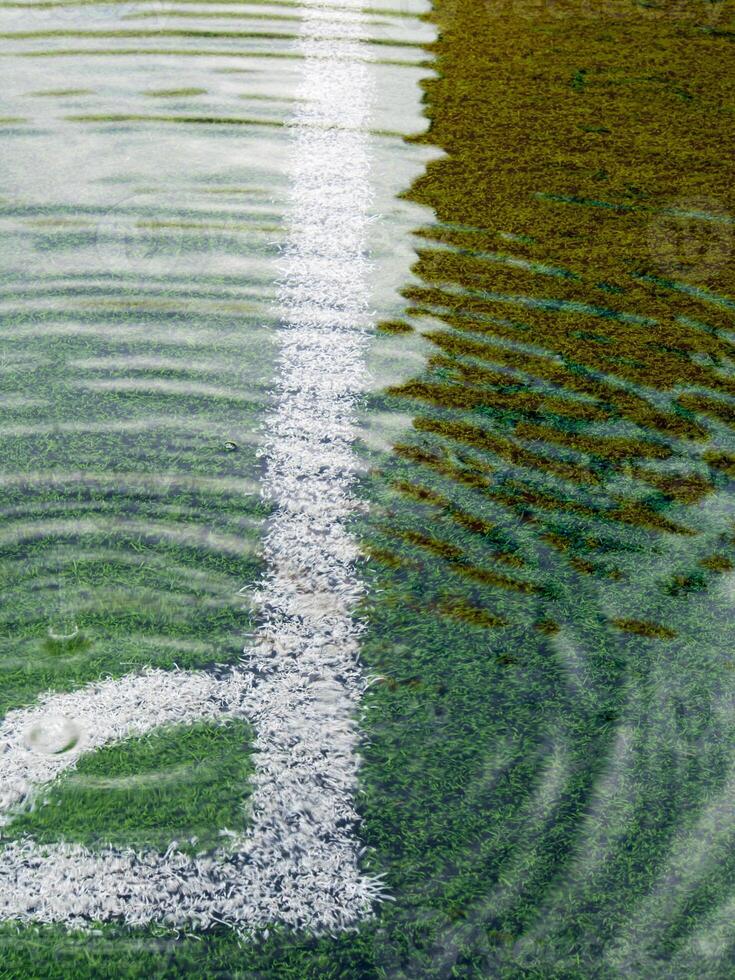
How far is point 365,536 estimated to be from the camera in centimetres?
191

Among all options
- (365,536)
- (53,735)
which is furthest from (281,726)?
(365,536)

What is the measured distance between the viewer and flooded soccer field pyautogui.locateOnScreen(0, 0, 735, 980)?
137 centimetres

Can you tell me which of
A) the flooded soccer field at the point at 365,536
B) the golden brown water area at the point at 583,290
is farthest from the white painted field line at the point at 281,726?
the golden brown water area at the point at 583,290

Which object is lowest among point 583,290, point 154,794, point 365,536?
point 154,794

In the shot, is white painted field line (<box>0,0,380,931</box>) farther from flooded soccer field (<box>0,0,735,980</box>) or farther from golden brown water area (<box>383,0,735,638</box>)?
golden brown water area (<box>383,0,735,638</box>)

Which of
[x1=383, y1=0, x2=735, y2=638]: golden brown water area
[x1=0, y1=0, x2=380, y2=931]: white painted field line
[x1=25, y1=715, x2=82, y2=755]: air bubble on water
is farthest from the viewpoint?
[x1=383, y1=0, x2=735, y2=638]: golden brown water area

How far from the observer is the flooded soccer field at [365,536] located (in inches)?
53.8

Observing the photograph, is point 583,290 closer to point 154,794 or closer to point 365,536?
point 365,536

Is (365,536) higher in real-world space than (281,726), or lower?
higher

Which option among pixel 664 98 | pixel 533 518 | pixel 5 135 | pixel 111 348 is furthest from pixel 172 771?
pixel 664 98

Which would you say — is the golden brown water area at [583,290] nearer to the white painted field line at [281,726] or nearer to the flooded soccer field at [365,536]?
the flooded soccer field at [365,536]

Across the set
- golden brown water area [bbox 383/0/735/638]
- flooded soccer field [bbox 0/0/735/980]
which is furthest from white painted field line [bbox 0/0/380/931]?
golden brown water area [bbox 383/0/735/638]

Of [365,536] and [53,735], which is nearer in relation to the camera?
[53,735]

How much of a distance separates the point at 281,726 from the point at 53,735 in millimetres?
333
